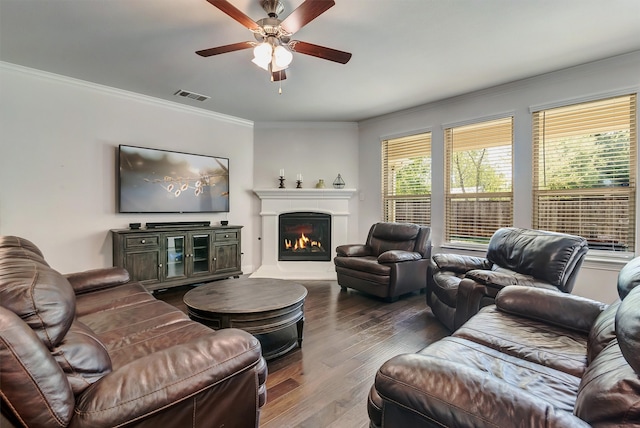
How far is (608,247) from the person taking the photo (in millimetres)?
3176

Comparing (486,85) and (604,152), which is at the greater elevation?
(486,85)

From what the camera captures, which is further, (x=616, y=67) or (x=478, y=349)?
(x=616, y=67)

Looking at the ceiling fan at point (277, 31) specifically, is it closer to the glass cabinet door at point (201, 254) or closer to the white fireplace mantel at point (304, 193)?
the glass cabinet door at point (201, 254)

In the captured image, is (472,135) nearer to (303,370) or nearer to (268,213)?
(268,213)

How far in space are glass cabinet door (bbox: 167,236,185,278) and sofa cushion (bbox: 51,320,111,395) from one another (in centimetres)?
310

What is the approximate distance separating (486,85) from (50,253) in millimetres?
5526

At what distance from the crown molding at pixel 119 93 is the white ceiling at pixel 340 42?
0.10m

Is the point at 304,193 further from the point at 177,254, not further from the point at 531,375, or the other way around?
the point at 531,375

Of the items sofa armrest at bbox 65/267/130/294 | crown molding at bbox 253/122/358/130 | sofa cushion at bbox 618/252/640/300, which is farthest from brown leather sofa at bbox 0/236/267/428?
crown molding at bbox 253/122/358/130

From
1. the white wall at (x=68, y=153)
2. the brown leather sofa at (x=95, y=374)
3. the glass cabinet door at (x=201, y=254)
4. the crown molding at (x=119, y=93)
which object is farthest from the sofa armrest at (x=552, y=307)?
the crown molding at (x=119, y=93)

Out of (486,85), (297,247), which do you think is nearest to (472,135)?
(486,85)

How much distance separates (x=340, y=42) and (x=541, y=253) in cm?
256

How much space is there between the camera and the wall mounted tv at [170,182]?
3.94 metres

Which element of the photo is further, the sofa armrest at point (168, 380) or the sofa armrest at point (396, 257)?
the sofa armrest at point (396, 257)
